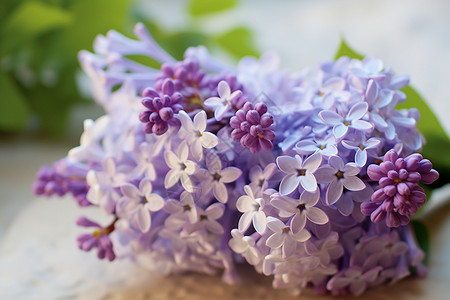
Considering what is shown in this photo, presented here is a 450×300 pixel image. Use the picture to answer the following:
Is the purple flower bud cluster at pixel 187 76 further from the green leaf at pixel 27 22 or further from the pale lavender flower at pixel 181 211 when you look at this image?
the green leaf at pixel 27 22

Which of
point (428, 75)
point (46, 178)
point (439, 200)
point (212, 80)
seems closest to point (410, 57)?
point (428, 75)

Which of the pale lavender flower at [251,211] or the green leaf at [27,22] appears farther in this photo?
the green leaf at [27,22]

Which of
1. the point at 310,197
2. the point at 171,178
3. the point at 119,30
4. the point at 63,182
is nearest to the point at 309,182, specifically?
the point at 310,197

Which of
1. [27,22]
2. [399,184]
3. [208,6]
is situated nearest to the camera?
[399,184]

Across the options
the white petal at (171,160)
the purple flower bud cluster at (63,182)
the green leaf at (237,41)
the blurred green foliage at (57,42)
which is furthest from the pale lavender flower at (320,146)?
the green leaf at (237,41)

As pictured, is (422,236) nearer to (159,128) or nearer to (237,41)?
(159,128)

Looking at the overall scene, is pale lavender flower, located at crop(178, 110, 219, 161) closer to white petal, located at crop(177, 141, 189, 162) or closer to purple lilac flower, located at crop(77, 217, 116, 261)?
white petal, located at crop(177, 141, 189, 162)
